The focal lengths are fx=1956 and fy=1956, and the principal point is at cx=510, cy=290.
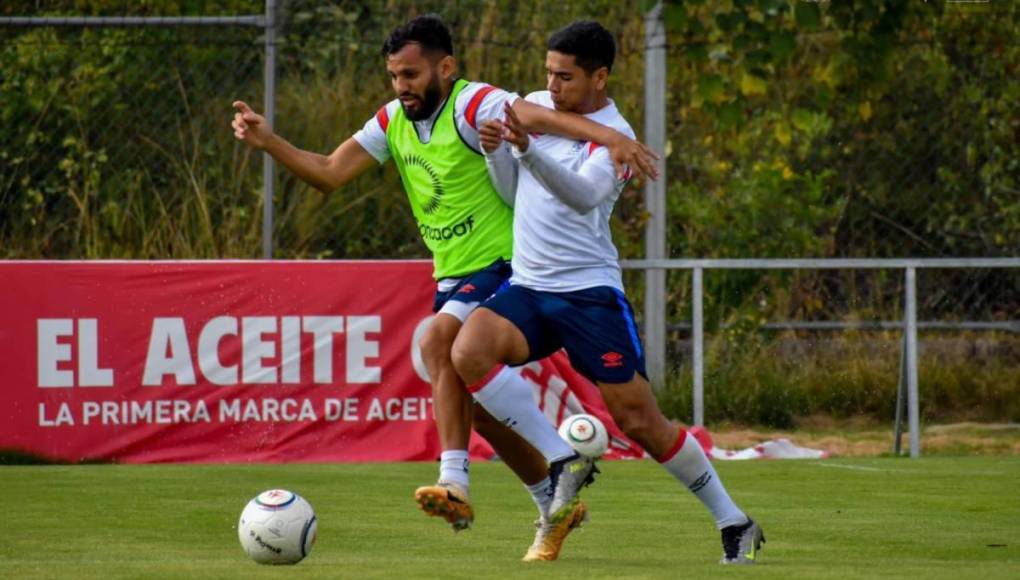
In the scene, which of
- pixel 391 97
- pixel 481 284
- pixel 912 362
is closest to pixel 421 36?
pixel 481 284

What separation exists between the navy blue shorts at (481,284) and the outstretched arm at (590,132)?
0.61 metres

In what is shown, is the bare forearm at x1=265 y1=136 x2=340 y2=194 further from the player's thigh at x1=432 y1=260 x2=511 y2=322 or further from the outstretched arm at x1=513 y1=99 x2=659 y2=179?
the outstretched arm at x1=513 y1=99 x2=659 y2=179

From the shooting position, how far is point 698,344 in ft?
42.5

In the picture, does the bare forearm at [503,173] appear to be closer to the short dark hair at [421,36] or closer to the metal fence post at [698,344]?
the short dark hair at [421,36]

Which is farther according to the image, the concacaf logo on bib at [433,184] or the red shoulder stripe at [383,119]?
the red shoulder stripe at [383,119]

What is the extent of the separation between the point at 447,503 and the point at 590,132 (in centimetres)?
140

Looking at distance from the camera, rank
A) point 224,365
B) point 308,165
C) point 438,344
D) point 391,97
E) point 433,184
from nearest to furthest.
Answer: point 438,344 → point 433,184 → point 308,165 → point 224,365 → point 391,97

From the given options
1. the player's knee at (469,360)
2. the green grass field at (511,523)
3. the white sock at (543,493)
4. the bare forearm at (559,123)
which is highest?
the bare forearm at (559,123)

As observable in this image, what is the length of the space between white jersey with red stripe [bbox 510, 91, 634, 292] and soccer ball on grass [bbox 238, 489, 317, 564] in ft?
3.85

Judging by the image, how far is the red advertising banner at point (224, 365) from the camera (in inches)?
473

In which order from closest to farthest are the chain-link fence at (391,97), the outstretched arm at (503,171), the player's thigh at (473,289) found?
the outstretched arm at (503,171), the player's thigh at (473,289), the chain-link fence at (391,97)

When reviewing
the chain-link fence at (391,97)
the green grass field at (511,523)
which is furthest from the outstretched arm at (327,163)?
the chain-link fence at (391,97)

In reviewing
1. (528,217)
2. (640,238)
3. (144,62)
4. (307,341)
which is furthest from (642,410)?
(144,62)

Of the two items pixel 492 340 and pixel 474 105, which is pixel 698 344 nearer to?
pixel 474 105
